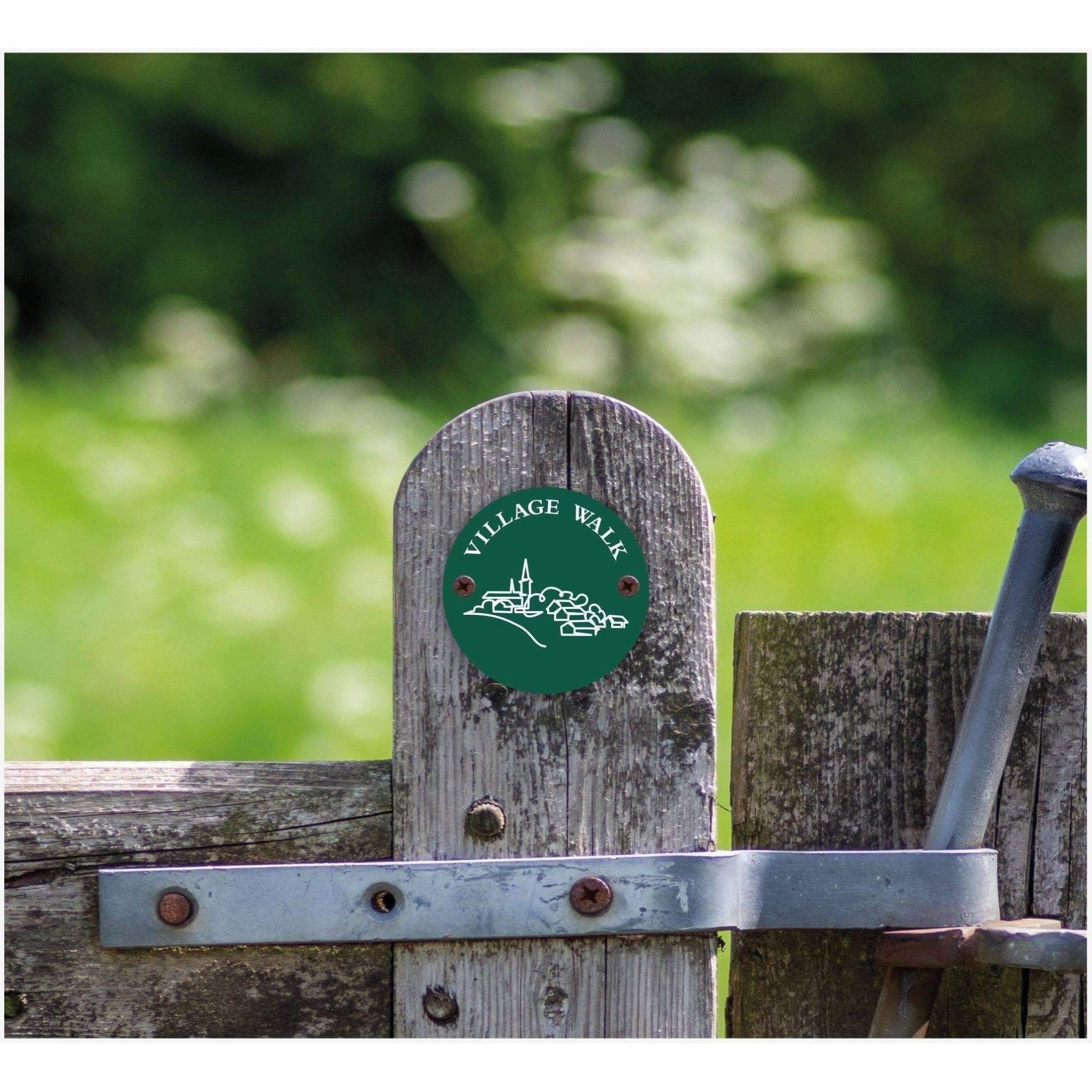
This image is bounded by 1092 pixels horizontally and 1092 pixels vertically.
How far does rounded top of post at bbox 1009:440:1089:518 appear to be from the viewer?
108cm

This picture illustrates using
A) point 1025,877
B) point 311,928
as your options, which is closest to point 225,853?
point 311,928

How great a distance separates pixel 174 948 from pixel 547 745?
0.39 meters

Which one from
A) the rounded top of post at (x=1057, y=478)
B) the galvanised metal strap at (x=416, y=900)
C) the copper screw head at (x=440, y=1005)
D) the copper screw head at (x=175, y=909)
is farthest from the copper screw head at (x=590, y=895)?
the rounded top of post at (x=1057, y=478)

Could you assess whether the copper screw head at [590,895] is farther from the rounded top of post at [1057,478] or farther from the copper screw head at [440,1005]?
the rounded top of post at [1057,478]

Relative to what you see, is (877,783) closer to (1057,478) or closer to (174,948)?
(1057,478)

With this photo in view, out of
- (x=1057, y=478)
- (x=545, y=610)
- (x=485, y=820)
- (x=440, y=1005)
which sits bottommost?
(x=440, y=1005)

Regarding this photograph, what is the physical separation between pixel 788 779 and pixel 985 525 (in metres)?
2.81

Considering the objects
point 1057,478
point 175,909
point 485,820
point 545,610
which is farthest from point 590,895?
point 1057,478

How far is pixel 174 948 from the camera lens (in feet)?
3.52

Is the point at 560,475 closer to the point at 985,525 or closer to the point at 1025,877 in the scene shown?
the point at 1025,877

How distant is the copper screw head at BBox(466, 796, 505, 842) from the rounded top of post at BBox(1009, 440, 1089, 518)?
0.57 m

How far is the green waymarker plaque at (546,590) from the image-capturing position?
106 cm

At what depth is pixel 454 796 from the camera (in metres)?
1.06

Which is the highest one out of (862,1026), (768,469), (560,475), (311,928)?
(768,469)
